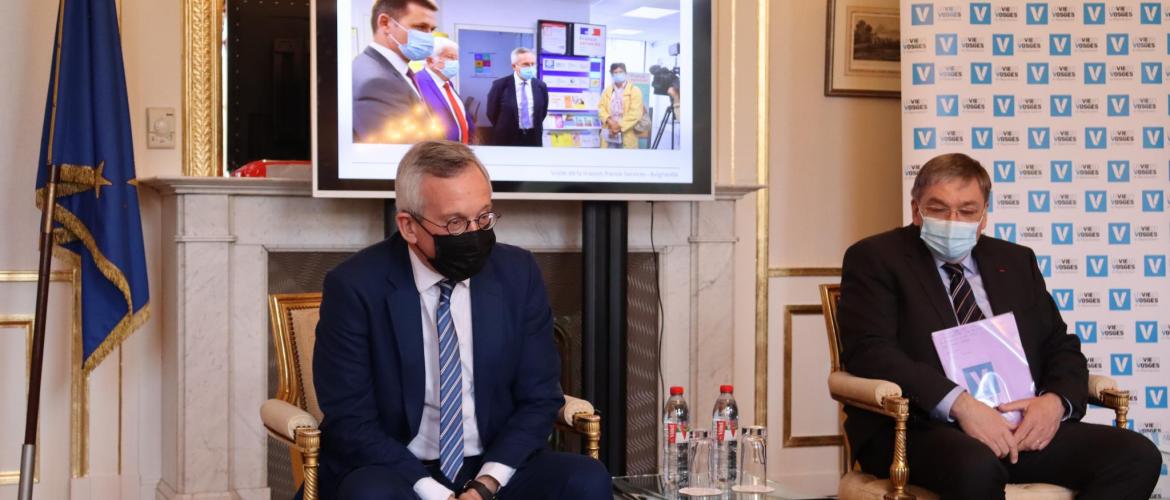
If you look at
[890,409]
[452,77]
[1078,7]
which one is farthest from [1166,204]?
[452,77]

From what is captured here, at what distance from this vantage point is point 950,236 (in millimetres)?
3393

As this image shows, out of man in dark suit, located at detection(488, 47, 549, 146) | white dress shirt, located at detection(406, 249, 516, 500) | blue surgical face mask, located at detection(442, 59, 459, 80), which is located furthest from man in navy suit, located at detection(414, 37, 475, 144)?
white dress shirt, located at detection(406, 249, 516, 500)

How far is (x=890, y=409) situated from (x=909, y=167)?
1774mm

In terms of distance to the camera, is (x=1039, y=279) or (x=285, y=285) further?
(x=285, y=285)

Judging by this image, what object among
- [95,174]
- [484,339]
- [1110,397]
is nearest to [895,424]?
[1110,397]

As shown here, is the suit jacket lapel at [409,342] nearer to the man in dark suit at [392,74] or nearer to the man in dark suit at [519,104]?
the man in dark suit at [392,74]

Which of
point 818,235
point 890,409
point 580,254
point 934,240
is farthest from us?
point 818,235

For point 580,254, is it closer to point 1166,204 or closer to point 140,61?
point 140,61

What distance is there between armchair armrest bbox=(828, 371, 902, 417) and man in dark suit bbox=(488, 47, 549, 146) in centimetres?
143

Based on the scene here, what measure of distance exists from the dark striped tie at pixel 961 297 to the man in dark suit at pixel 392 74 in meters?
1.81

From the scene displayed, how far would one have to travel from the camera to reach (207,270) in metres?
4.21

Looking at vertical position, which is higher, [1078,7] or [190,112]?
[1078,7]

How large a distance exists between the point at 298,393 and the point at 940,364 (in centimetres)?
178

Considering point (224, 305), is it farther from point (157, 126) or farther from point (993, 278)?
point (993, 278)
